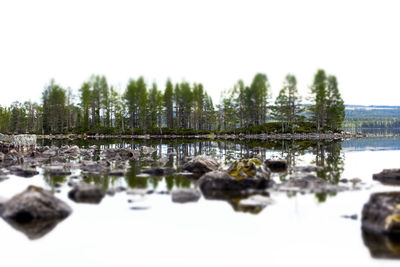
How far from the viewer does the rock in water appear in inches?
461

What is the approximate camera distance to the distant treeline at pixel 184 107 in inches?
3883

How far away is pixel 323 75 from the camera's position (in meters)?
98.4

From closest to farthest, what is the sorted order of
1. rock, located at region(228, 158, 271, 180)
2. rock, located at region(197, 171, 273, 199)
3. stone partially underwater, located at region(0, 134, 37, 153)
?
rock, located at region(197, 171, 273, 199) → rock, located at region(228, 158, 271, 180) → stone partially underwater, located at region(0, 134, 37, 153)

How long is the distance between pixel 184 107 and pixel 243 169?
312 ft

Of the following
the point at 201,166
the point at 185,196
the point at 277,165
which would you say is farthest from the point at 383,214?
the point at 277,165

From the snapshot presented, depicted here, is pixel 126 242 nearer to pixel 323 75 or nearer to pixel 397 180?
pixel 397 180

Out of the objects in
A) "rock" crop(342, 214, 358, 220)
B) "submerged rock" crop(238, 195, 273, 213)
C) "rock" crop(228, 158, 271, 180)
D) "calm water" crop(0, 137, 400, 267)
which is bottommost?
"calm water" crop(0, 137, 400, 267)

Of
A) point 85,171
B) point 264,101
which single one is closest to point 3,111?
point 264,101

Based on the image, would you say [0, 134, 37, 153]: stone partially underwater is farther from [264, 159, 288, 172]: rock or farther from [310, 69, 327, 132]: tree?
[310, 69, 327, 132]: tree

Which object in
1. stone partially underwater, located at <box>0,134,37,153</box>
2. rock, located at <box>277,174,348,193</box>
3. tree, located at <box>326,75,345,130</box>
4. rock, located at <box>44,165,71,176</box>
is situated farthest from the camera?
tree, located at <box>326,75,345,130</box>

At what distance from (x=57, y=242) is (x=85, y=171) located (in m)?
13.2

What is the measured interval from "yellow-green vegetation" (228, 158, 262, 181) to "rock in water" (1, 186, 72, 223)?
7541 mm

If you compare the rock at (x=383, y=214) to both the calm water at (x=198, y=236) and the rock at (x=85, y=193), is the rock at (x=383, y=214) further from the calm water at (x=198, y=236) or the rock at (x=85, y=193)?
the rock at (x=85, y=193)

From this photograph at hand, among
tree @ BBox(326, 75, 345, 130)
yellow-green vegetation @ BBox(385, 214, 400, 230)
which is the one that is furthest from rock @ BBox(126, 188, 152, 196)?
tree @ BBox(326, 75, 345, 130)
